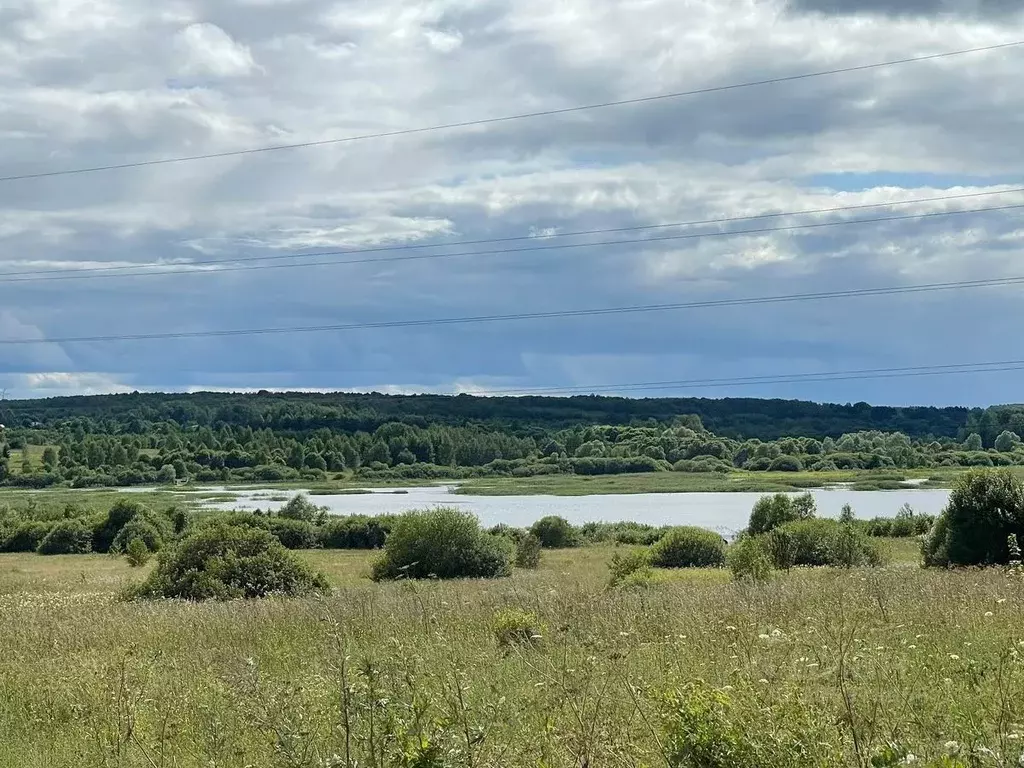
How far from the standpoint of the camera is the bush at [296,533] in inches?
2566

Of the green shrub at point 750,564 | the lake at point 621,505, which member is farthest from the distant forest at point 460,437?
the green shrub at point 750,564

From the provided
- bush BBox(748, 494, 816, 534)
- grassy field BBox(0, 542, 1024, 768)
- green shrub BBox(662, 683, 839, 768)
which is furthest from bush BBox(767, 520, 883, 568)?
green shrub BBox(662, 683, 839, 768)

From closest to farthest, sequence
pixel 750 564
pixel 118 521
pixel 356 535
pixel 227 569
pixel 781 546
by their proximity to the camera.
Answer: pixel 750 564 < pixel 227 569 < pixel 781 546 < pixel 356 535 < pixel 118 521

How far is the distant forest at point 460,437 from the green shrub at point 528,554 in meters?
71.2

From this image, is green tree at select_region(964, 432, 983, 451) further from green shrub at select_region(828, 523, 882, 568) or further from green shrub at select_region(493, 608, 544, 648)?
green shrub at select_region(493, 608, 544, 648)

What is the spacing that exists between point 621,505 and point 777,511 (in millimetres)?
39636

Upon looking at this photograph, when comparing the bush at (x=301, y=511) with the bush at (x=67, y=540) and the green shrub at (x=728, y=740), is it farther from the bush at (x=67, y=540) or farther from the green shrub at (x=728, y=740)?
the green shrub at (x=728, y=740)

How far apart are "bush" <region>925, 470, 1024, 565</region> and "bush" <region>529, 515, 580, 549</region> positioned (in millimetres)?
33763

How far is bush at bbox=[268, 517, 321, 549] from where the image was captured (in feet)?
214

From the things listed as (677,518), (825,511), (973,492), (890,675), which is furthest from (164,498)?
(890,675)

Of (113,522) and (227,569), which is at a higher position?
(227,569)

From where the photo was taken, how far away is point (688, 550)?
138ft

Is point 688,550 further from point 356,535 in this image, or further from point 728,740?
point 728,740

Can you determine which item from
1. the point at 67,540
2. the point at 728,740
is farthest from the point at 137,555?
the point at 728,740
